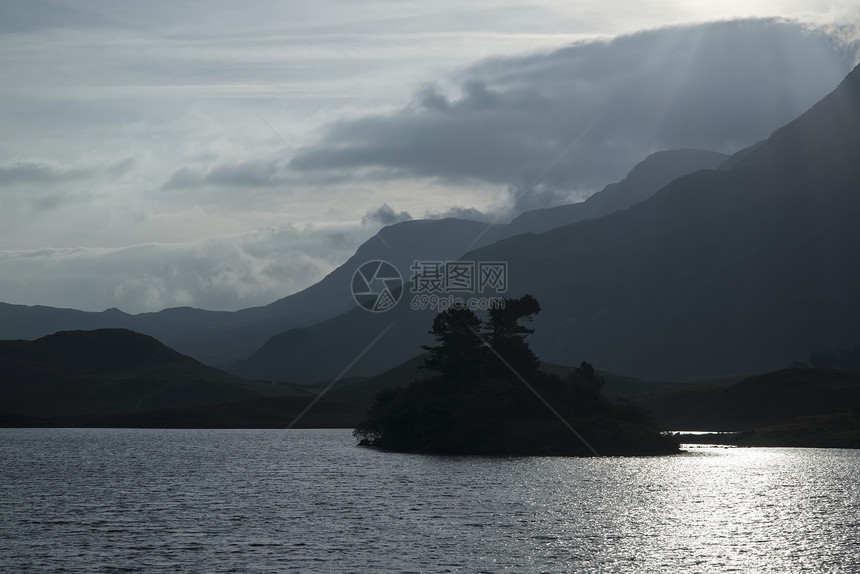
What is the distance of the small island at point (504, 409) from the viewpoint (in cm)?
18438

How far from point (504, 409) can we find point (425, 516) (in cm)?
9699

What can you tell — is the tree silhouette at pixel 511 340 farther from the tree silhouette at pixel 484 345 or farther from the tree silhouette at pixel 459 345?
the tree silhouette at pixel 459 345

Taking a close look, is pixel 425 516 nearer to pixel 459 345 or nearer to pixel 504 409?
pixel 504 409

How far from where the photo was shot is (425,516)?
90.6 meters

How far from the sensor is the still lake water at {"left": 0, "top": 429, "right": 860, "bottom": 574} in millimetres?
68000

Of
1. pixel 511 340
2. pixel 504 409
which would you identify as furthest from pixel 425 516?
pixel 511 340

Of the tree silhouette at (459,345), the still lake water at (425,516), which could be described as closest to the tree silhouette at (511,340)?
the tree silhouette at (459,345)

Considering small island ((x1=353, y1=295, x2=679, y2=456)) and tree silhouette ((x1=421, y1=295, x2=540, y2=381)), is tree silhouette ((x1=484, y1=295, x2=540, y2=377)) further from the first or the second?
small island ((x1=353, y1=295, x2=679, y2=456))

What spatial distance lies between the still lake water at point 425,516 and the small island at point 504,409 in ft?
79.6

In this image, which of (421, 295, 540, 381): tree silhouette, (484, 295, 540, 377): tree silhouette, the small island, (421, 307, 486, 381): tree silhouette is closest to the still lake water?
the small island

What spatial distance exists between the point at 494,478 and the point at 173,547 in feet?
214

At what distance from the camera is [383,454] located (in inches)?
7264

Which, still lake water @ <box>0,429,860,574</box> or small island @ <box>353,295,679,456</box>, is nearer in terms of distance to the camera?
still lake water @ <box>0,429,860,574</box>

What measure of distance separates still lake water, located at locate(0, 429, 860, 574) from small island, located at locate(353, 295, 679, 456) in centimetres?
2427
